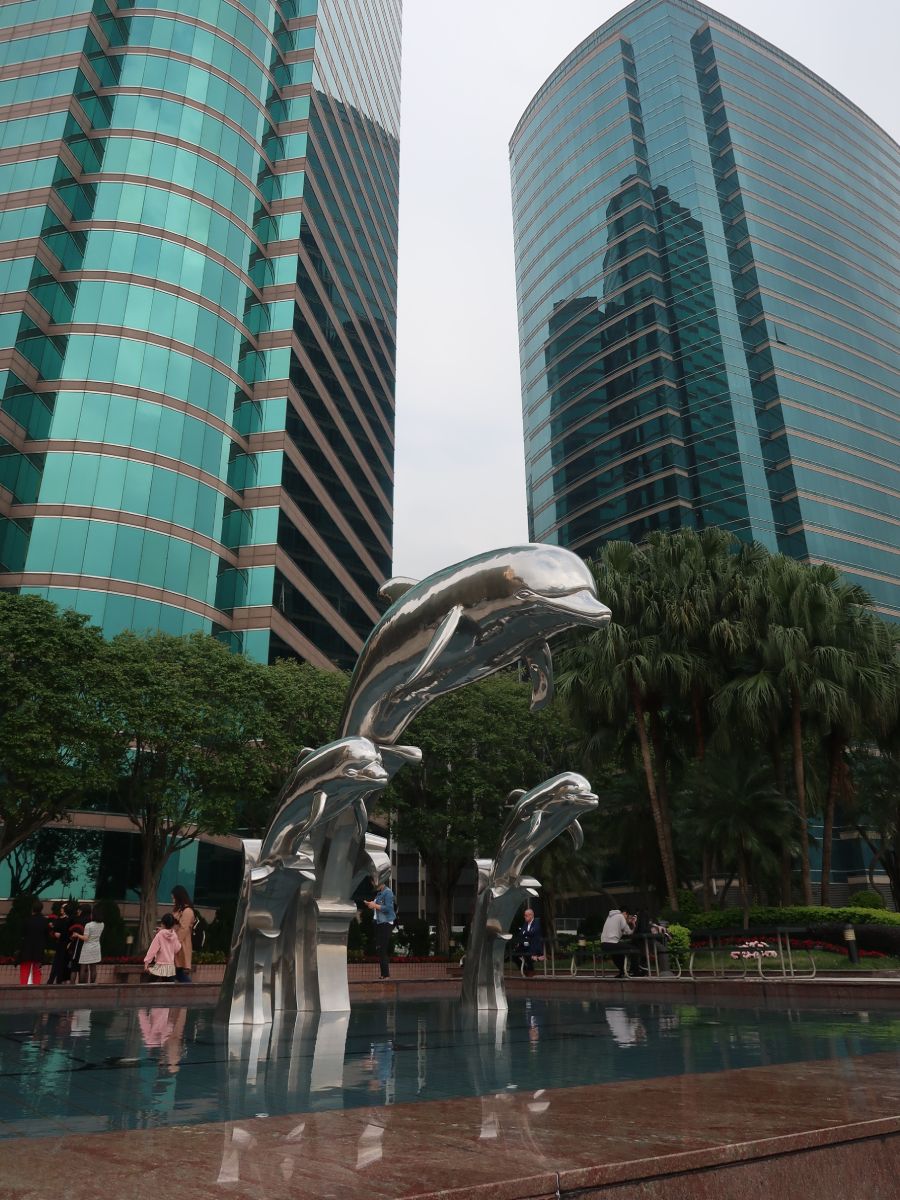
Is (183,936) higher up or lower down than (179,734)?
lower down

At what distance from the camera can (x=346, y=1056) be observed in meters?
7.19

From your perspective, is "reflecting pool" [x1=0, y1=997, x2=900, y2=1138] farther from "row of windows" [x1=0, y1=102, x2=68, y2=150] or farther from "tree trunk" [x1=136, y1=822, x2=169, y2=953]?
"row of windows" [x1=0, y1=102, x2=68, y2=150]

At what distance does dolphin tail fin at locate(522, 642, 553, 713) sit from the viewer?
8430 mm

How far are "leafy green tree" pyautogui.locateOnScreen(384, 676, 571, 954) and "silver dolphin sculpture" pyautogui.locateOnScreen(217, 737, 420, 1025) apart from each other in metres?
22.7

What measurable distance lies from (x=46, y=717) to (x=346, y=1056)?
19829 millimetres

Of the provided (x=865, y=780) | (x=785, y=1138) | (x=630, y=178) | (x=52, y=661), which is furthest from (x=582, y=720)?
(x=630, y=178)

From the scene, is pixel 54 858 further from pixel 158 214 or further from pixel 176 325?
pixel 158 214

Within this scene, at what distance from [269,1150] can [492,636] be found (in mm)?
5164

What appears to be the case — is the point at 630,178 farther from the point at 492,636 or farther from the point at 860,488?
the point at 492,636

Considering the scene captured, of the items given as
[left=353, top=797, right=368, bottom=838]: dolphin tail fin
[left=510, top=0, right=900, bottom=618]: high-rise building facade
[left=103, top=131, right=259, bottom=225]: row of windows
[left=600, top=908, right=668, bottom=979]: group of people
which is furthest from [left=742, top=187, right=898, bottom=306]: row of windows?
[left=353, top=797, right=368, bottom=838]: dolphin tail fin

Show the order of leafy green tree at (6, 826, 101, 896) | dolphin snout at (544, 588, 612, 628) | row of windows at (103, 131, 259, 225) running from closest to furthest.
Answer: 1. dolphin snout at (544, 588, 612, 628)
2. leafy green tree at (6, 826, 101, 896)
3. row of windows at (103, 131, 259, 225)

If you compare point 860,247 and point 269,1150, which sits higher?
point 860,247

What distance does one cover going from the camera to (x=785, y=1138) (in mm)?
3359

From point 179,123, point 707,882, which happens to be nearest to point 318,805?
point 707,882
